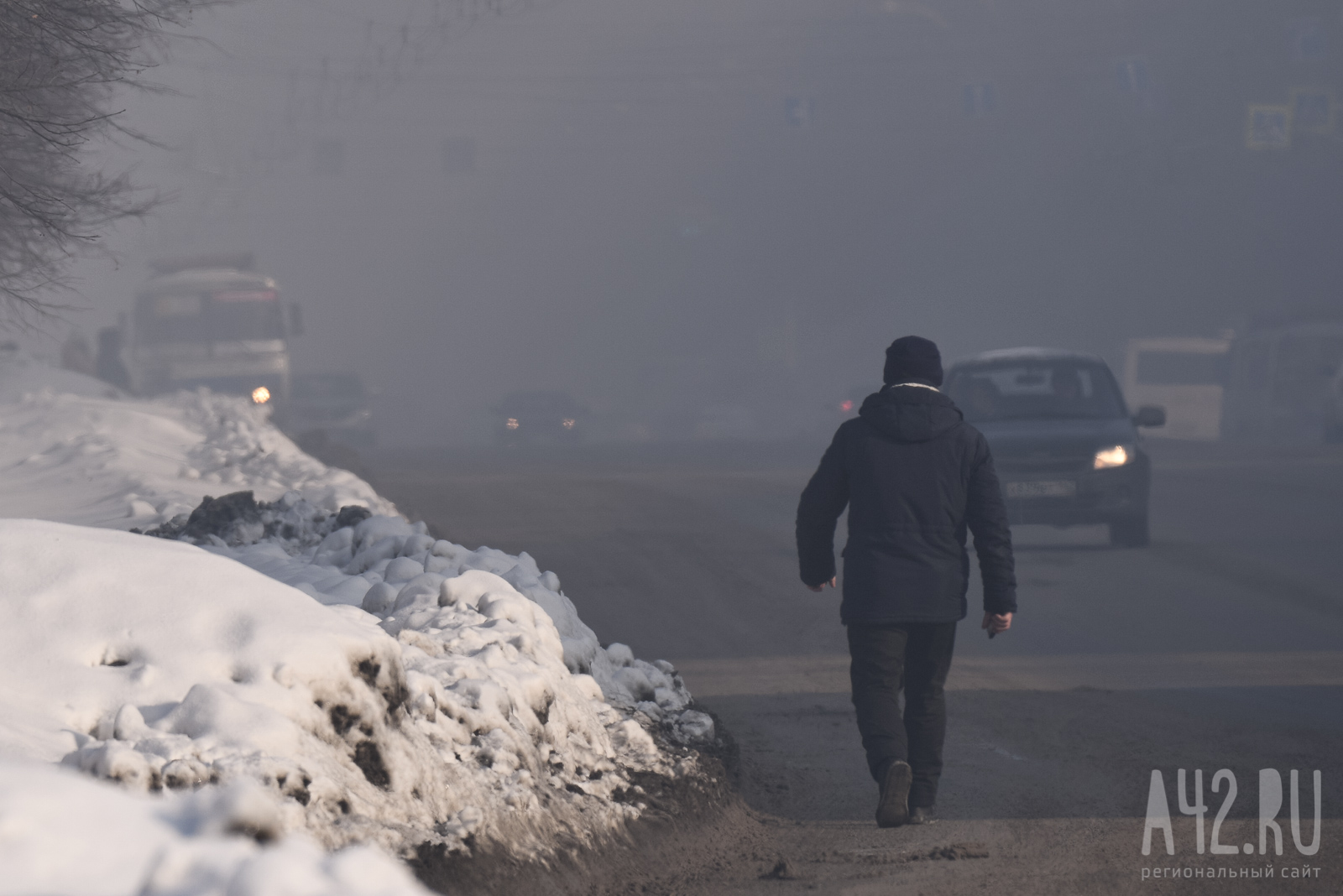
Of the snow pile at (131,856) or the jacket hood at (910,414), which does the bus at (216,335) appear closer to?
the jacket hood at (910,414)

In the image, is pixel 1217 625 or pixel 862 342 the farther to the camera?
pixel 862 342

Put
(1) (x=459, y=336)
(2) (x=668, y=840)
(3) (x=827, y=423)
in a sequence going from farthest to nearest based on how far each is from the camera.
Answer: (1) (x=459, y=336) → (3) (x=827, y=423) → (2) (x=668, y=840)

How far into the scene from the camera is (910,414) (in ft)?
15.8

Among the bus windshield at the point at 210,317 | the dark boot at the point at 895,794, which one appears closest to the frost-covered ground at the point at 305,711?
the dark boot at the point at 895,794

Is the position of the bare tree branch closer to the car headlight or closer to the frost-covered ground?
the frost-covered ground

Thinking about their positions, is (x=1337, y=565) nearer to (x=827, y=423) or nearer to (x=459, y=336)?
(x=827, y=423)

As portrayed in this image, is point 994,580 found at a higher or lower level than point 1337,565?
higher

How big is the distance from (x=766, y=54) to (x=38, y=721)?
58626 mm

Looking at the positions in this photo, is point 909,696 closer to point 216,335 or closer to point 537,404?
point 216,335

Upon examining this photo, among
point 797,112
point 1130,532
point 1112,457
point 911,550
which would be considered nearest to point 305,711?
point 911,550

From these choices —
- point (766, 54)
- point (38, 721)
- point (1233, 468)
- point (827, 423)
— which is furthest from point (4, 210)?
point (766, 54)

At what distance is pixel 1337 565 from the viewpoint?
1125 cm

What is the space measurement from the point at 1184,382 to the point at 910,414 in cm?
3294

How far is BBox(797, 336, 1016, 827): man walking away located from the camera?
15.4 ft
